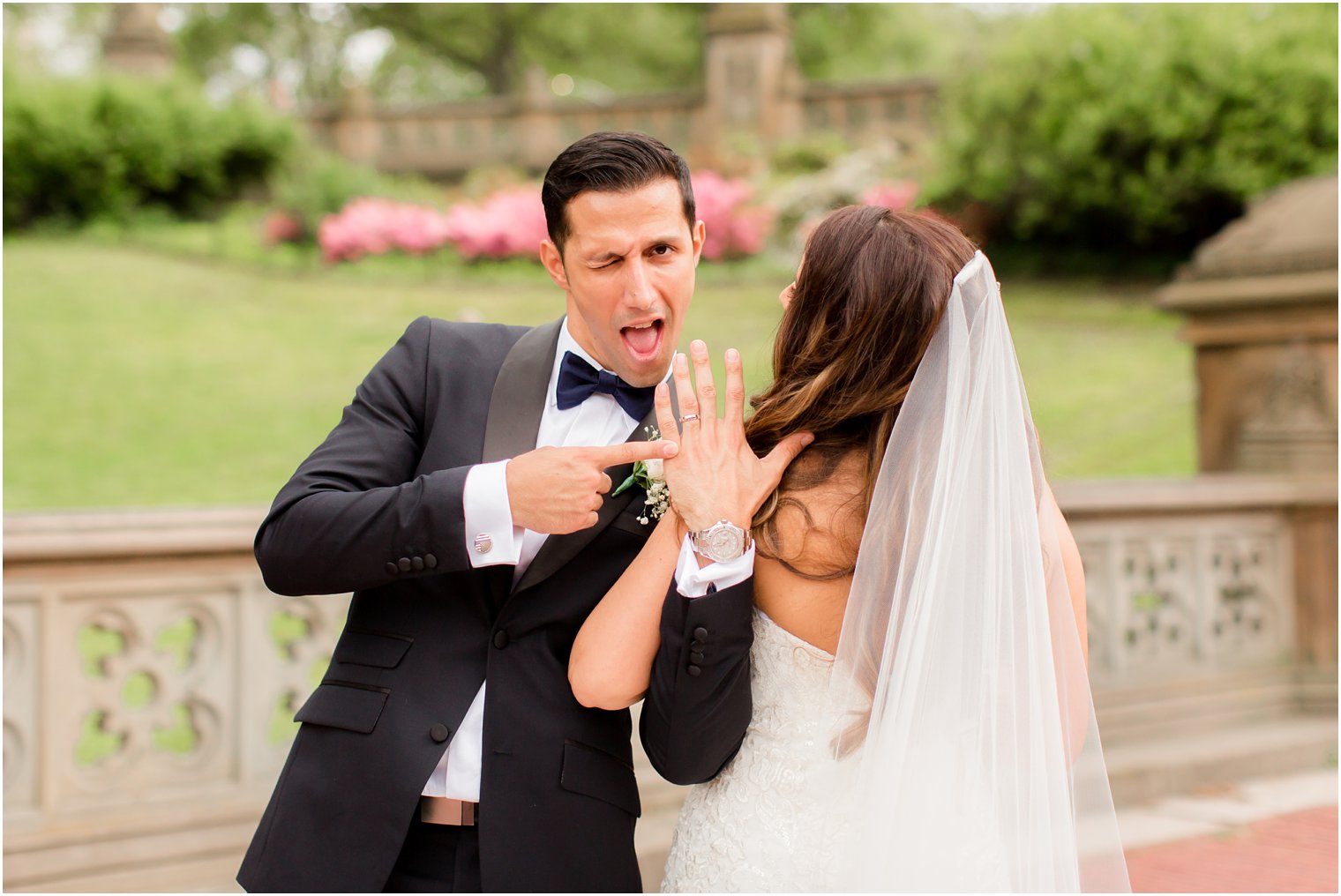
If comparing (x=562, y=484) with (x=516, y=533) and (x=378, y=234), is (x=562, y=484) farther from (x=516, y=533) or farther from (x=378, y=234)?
(x=378, y=234)

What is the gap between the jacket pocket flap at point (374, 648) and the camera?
243cm

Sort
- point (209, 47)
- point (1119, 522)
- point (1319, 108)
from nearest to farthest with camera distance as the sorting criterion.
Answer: point (1119, 522), point (1319, 108), point (209, 47)

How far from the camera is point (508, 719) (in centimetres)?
238

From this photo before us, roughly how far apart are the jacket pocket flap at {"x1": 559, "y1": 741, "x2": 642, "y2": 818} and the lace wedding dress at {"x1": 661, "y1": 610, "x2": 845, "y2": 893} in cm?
24

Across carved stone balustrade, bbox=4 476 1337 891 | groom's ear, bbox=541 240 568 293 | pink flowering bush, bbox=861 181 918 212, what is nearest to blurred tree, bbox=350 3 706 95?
pink flowering bush, bbox=861 181 918 212

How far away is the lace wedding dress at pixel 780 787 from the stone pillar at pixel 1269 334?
607 cm

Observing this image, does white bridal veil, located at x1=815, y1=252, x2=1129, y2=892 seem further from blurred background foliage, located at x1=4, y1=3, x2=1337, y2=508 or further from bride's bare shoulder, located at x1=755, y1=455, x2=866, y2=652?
blurred background foliage, located at x1=4, y1=3, x2=1337, y2=508

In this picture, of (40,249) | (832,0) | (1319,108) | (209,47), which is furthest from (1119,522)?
(209,47)

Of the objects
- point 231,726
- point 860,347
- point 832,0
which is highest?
point 832,0

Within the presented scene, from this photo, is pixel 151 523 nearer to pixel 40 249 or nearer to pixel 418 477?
pixel 418 477

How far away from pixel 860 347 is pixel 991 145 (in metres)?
13.5

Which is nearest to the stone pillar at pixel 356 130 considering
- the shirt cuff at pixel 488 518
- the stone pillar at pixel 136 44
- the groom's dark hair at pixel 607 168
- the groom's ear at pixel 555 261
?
the stone pillar at pixel 136 44

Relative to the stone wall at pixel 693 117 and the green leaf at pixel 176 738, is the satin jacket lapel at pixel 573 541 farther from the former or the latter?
the stone wall at pixel 693 117

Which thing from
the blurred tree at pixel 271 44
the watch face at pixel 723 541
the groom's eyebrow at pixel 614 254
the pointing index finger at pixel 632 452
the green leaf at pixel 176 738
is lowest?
the green leaf at pixel 176 738
